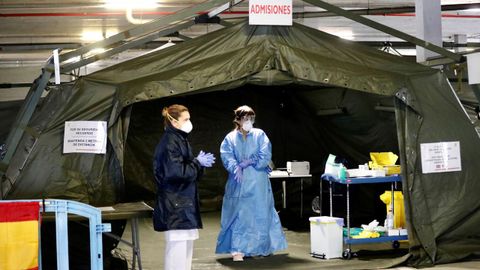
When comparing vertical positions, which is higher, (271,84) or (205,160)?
(271,84)

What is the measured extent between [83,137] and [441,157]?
10.1 ft

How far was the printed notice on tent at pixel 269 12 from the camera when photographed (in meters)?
5.93

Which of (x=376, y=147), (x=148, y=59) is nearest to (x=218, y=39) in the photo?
(x=148, y=59)

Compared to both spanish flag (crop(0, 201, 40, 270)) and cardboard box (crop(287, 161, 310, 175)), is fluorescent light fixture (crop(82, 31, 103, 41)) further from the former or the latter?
spanish flag (crop(0, 201, 40, 270))

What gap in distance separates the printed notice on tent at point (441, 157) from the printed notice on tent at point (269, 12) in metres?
1.65

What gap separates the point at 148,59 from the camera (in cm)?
603

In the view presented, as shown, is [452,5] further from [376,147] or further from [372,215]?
[372,215]

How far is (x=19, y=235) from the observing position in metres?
3.75

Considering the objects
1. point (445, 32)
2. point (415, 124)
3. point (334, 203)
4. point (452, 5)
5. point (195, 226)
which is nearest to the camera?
point (195, 226)

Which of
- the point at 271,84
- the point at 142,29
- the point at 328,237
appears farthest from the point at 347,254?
the point at 142,29

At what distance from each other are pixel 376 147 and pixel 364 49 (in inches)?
99.7

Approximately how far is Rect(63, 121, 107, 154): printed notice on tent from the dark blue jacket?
3.42ft

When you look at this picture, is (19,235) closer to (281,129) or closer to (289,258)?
(289,258)

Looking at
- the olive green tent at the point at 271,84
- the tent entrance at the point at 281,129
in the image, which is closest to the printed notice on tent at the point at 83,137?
the olive green tent at the point at 271,84
